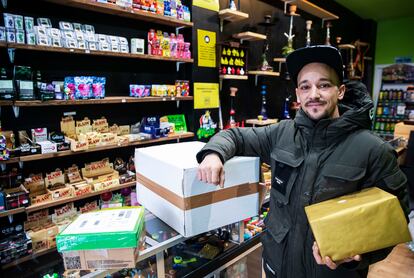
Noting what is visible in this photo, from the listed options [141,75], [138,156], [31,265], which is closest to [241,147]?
[138,156]

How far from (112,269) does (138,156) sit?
581 millimetres

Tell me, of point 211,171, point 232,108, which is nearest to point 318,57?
point 211,171

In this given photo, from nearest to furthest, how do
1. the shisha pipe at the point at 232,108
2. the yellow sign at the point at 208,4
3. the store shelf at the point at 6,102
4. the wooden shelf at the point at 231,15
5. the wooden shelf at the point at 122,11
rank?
the store shelf at the point at 6,102 → the wooden shelf at the point at 122,11 → the yellow sign at the point at 208,4 → the wooden shelf at the point at 231,15 → the shisha pipe at the point at 232,108

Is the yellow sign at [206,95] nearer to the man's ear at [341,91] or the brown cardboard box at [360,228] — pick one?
the man's ear at [341,91]

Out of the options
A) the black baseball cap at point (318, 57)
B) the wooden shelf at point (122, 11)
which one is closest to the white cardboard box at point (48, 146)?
the wooden shelf at point (122, 11)

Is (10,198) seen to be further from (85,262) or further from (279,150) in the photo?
(279,150)

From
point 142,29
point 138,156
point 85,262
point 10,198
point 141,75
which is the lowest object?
point 10,198

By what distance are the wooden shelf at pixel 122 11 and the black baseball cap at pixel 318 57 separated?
6.21 ft

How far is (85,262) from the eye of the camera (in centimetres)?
96

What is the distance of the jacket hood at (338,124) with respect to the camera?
1117 millimetres

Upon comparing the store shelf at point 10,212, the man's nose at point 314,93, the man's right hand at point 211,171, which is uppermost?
the man's nose at point 314,93

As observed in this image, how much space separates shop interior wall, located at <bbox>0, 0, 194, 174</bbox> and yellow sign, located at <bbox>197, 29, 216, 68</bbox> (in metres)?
0.15

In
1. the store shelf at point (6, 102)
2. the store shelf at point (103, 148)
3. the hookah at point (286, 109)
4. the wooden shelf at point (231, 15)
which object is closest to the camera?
the store shelf at point (6, 102)

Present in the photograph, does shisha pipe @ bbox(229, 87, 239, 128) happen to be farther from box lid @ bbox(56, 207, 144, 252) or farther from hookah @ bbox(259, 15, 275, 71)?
box lid @ bbox(56, 207, 144, 252)
